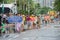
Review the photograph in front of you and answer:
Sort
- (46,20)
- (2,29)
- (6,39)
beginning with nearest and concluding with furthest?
(6,39)
(2,29)
(46,20)

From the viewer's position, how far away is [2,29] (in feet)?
78.1

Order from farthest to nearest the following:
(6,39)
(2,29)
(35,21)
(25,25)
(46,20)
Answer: (46,20) → (35,21) → (25,25) → (2,29) → (6,39)

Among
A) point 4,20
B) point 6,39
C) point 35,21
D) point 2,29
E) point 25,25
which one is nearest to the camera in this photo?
point 6,39

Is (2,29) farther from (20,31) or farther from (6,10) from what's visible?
(6,10)

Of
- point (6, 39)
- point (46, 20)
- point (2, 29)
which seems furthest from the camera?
point (46, 20)

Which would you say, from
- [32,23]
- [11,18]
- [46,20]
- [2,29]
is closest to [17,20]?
[11,18]

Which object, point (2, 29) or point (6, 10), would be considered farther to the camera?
point (6, 10)

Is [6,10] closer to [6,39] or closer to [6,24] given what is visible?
[6,24]

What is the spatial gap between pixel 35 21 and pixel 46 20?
40.0 ft

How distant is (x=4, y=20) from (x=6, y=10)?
833 centimetres

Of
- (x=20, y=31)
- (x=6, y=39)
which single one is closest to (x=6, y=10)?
(x=20, y=31)

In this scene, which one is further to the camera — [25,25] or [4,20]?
[25,25]

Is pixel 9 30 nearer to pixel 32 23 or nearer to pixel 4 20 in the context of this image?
pixel 4 20

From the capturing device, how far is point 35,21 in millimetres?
31438
